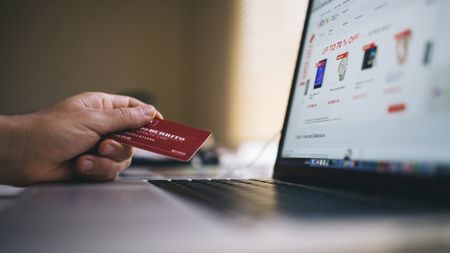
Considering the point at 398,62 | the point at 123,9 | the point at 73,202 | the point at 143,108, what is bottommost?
the point at 73,202

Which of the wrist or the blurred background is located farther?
the blurred background

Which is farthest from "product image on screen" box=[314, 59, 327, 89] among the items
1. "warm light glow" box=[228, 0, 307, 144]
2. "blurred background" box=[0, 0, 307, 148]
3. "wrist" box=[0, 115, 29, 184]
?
"blurred background" box=[0, 0, 307, 148]

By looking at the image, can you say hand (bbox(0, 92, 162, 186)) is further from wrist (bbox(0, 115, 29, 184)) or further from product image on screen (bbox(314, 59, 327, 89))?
product image on screen (bbox(314, 59, 327, 89))

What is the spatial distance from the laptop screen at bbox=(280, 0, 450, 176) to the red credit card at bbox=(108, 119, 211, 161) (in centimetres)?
18

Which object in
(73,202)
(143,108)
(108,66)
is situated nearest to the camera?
(73,202)

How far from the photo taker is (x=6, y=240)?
233mm

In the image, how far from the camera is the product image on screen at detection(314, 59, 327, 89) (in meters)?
0.70

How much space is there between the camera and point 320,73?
71 cm

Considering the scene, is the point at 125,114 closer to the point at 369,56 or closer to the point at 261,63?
the point at 369,56

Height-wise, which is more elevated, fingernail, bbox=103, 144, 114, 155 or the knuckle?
the knuckle

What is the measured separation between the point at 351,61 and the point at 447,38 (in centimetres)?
19

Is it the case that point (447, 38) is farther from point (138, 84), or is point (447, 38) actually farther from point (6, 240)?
point (138, 84)

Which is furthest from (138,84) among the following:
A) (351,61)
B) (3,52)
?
(351,61)

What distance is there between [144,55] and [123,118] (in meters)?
2.85
